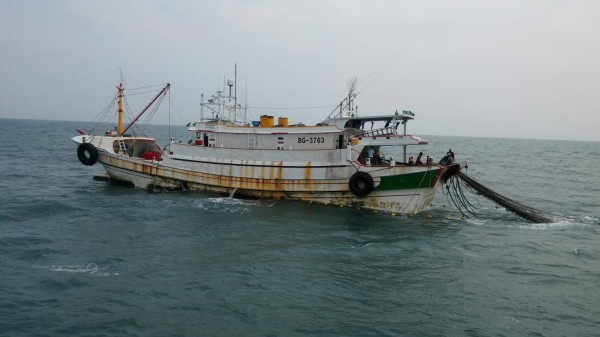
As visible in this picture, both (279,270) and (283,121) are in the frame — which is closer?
(279,270)

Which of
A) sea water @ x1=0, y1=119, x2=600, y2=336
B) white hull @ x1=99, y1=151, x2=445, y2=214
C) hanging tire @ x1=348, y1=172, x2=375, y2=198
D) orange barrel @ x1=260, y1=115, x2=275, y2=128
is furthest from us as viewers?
orange barrel @ x1=260, y1=115, x2=275, y2=128

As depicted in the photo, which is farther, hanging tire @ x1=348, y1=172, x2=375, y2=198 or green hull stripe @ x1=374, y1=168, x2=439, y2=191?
hanging tire @ x1=348, y1=172, x2=375, y2=198

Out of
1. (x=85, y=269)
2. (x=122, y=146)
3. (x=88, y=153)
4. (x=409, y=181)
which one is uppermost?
(x=122, y=146)

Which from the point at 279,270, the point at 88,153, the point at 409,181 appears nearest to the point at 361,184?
the point at 409,181

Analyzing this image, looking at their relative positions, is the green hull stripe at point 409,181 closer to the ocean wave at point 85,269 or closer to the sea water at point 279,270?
the sea water at point 279,270

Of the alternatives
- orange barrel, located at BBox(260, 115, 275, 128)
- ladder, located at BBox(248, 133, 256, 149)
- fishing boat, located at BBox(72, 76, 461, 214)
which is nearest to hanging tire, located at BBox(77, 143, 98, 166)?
fishing boat, located at BBox(72, 76, 461, 214)

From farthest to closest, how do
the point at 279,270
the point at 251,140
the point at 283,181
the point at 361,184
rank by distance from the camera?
the point at 251,140, the point at 283,181, the point at 361,184, the point at 279,270

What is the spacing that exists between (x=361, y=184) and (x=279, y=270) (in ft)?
31.7

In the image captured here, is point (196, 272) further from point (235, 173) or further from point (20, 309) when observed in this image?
point (235, 173)

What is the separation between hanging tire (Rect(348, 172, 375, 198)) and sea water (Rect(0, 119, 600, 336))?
118 centimetres

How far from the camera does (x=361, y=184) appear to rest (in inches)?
907

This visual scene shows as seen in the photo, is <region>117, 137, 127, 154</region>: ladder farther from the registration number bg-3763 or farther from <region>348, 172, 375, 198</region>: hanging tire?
<region>348, 172, 375, 198</region>: hanging tire

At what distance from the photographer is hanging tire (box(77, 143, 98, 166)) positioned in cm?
2811

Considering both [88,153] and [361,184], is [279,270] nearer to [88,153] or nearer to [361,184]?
[361,184]
